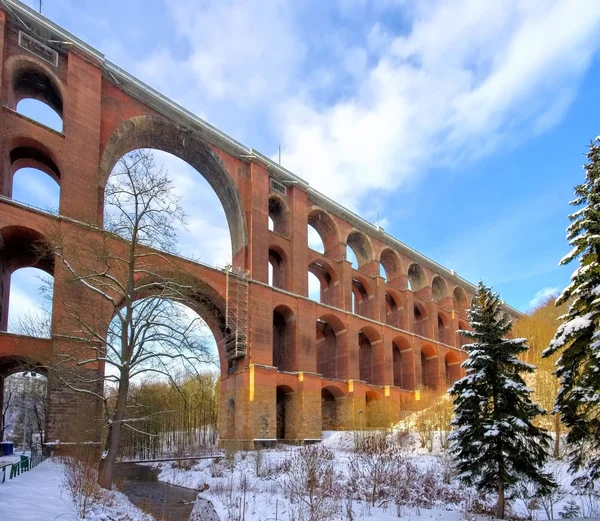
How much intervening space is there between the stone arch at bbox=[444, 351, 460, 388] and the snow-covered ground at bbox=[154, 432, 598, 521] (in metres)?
26.3

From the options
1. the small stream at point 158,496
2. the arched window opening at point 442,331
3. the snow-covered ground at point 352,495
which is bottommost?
the small stream at point 158,496

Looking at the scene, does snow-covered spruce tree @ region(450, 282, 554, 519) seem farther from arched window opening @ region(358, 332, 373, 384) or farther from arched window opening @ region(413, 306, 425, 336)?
arched window opening @ region(413, 306, 425, 336)

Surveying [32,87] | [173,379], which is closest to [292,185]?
[32,87]

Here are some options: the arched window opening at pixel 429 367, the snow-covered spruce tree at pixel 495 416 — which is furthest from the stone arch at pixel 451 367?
the snow-covered spruce tree at pixel 495 416

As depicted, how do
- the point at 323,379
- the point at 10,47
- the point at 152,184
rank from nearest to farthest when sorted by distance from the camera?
the point at 152,184, the point at 10,47, the point at 323,379

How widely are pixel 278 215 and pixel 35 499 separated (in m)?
24.9

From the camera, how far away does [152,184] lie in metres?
13.5

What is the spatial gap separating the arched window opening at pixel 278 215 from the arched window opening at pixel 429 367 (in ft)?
59.6

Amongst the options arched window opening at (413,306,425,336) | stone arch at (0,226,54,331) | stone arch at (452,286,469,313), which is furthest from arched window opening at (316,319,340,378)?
stone arch at (452,286,469,313)

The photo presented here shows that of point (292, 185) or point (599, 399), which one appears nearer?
point (599, 399)

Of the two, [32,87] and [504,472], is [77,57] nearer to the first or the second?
[32,87]

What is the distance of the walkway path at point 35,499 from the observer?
8.38 metres

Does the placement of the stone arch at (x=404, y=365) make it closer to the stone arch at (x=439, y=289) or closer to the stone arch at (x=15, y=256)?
the stone arch at (x=439, y=289)

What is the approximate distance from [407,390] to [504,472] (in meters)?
27.8
